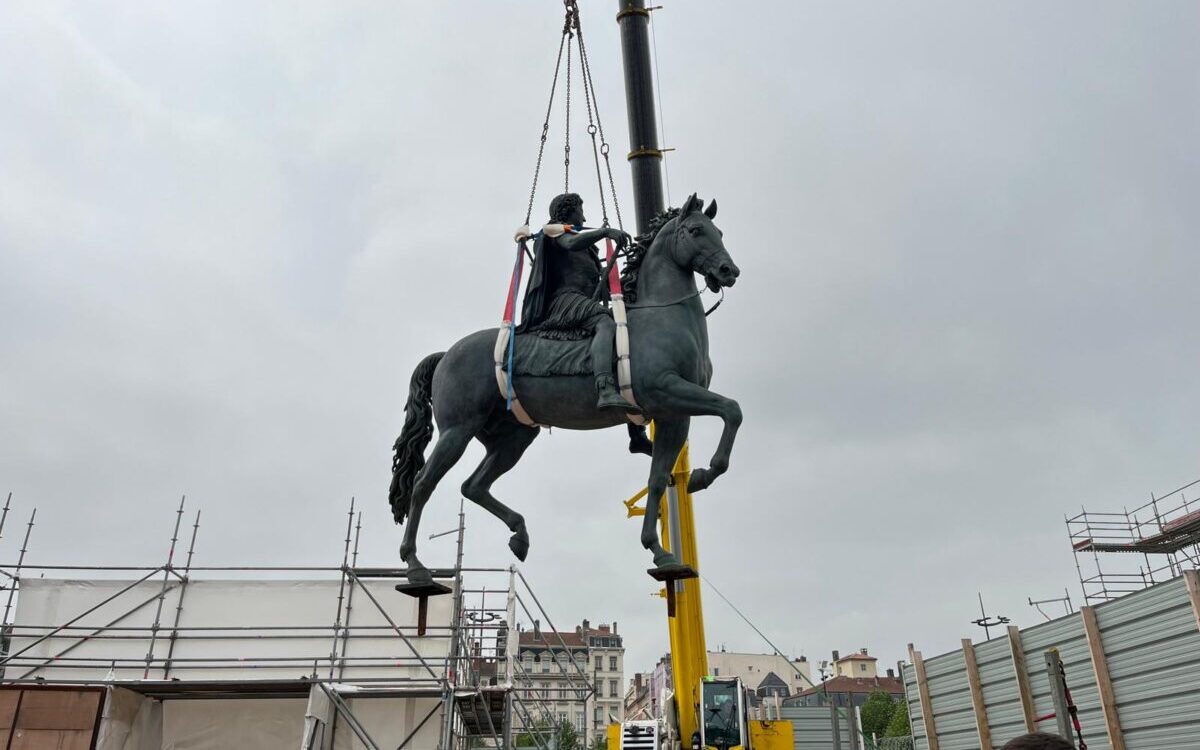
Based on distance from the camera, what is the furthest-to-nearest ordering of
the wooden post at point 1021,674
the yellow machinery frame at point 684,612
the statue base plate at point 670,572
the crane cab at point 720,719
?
the wooden post at point 1021,674, the crane cab at point 720,719, the yellow machinery frame at point 684,612, the statue base plate at point 670,572

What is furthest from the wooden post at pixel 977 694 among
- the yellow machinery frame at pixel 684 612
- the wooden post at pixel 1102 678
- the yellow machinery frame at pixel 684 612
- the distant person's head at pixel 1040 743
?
the distant person's head at pixel 1040 743

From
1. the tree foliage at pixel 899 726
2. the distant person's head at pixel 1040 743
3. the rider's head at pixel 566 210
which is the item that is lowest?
the distant person's head at pixel 1040 743

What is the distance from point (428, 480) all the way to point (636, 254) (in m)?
2.20

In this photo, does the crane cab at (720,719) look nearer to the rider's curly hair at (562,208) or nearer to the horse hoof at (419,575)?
the horse hoof at (419,575)

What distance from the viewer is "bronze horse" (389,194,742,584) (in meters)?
5.66

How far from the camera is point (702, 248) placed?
237 inches

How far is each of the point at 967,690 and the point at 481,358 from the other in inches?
575

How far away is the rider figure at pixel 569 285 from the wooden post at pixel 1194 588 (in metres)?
9.54

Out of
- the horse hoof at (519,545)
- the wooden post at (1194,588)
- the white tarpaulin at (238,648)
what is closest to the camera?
the horse hoof at (519,545)

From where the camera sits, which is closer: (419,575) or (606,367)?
(606,367)

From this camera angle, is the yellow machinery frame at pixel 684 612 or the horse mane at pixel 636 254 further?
the yellow machinery frame at pixel 684 612

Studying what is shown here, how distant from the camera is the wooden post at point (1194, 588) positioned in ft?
36.9

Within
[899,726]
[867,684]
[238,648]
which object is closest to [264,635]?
[238,648]

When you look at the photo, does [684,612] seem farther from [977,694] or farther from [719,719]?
[977,694]
